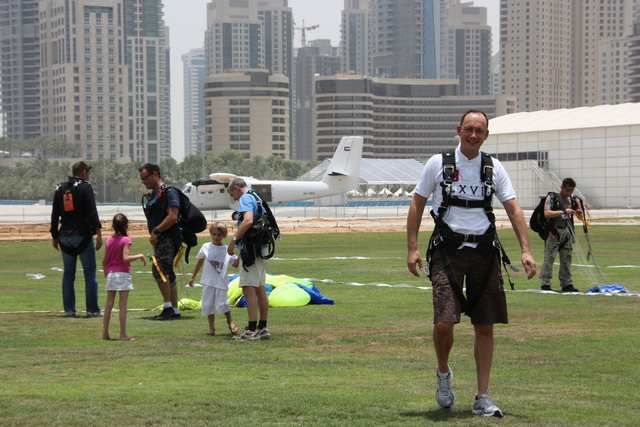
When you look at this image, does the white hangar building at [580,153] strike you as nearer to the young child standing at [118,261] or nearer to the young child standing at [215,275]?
the young child standing at [215,275]

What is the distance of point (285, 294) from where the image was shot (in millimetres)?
19094

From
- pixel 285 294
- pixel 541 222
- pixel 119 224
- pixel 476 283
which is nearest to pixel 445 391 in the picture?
pixel 476 283

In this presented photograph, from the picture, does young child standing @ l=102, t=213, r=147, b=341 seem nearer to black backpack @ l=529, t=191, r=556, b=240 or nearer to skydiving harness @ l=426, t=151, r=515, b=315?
skydiving harness @ l=426, t=151, r=515, b=315

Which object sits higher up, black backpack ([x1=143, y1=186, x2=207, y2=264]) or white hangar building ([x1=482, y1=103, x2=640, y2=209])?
black backpack ([x1=143, y1=186, x2=207, y2=264])

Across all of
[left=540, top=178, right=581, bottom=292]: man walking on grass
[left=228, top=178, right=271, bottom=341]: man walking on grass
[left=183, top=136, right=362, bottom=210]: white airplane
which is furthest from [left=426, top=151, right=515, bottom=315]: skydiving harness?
[left=183, top=136, right=362, bottom=210]: white airplane

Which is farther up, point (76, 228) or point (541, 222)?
point (76, 228)

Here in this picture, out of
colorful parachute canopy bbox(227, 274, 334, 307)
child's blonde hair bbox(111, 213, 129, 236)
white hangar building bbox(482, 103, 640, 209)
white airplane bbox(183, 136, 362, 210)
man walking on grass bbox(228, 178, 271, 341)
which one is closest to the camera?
man walking on grass bbox(228, 178, 271, 341)

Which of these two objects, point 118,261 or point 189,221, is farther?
point 189,221

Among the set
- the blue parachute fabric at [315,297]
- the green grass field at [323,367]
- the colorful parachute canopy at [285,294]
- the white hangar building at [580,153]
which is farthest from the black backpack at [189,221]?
the white hangar building at [580,153]

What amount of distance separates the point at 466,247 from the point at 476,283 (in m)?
0.29

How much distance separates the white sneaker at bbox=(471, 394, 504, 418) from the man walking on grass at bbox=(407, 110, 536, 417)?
21cm

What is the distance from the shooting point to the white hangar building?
11725 centimetres

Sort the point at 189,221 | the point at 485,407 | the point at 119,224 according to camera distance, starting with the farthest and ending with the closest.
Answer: the point at 189,221 < the point at 119,224 < the point at 485,407

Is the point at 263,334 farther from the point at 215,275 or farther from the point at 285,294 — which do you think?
the point at 285,294
